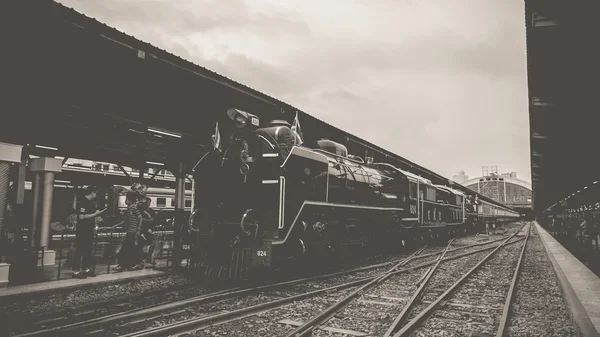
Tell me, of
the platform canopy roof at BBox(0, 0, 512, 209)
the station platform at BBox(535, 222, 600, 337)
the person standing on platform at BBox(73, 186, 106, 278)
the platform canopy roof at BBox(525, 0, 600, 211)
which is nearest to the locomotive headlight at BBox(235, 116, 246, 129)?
the platform canopy roof at BBox(0, 0, 512, 209)

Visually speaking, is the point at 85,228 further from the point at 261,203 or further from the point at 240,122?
the point at 240,122

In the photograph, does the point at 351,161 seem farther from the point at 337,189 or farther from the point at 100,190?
the point at 100,190

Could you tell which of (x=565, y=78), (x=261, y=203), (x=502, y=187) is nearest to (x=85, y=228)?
(x=261, y=203)

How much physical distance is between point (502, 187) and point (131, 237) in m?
100

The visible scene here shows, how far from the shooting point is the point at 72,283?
708 cm

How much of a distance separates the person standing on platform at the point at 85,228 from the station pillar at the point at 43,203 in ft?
7.22

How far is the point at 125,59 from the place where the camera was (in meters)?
6.94

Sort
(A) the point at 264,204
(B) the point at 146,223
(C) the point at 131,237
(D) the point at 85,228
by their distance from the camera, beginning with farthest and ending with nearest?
(B) the point at 146,223 → (C) the point at 131,237 → (D) the point at 85,228 → (A) the point at 264,204

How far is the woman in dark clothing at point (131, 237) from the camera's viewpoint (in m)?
8.66

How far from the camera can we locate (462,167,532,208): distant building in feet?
291

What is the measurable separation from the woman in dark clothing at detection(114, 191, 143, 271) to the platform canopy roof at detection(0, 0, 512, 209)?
1584 millimetres

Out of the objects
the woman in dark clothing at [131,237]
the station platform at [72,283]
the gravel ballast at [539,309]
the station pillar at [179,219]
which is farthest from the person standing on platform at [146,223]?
the gravel ballast at [539,309]

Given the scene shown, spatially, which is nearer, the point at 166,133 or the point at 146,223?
the point at 146,223

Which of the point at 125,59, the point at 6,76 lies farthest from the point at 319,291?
the point at 6,76
